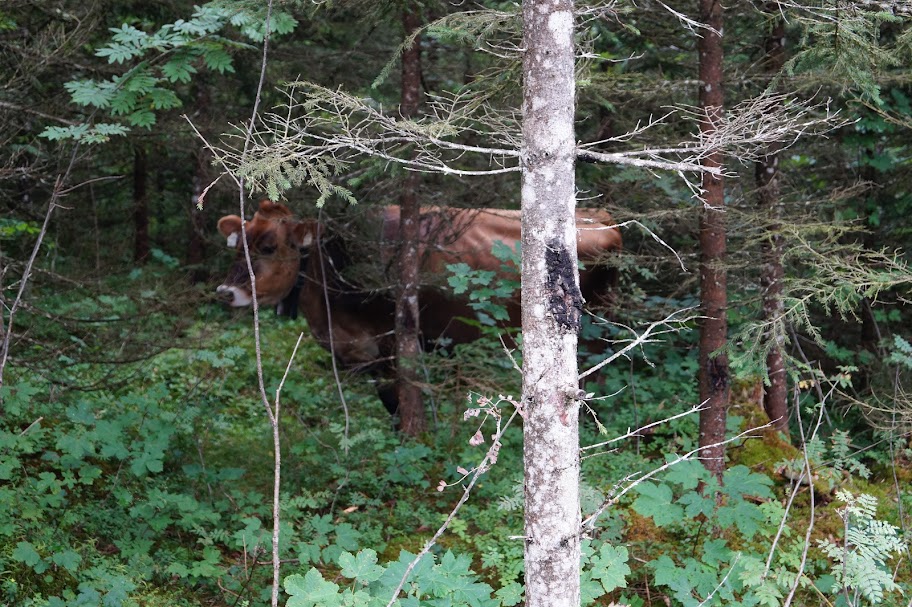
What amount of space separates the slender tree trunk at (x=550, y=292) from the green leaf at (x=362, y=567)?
0.86 meters

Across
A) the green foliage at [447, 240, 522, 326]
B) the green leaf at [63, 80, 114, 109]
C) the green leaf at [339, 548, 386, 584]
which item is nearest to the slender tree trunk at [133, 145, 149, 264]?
the green leaf at [63, 80, 114, 109]

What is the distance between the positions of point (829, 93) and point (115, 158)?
28.8ft

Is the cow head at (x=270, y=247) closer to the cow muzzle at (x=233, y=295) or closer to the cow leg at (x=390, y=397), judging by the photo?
the cow muzzle at (x=233, y=295)

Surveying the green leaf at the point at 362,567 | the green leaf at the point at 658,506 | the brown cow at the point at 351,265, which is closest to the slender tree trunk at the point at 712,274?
the green leaf at the point at 658,506

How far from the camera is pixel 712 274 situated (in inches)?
231

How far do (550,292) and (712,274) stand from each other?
289cm

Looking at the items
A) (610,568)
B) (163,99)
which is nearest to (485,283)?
(163,99)

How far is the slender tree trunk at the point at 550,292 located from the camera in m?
3.39

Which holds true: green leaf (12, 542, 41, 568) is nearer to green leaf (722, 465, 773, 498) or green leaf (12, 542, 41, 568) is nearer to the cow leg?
the cow leg

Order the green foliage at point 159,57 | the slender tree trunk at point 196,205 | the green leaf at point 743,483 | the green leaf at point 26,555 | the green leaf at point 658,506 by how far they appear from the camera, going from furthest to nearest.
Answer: the slender tree trunk at point 196,205
the green foliage at point 159,57
the green leaf at point 743,483
the green leaf at point 658,506
the green leaf at point 26,555

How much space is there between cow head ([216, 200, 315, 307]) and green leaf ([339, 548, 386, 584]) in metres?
4.50

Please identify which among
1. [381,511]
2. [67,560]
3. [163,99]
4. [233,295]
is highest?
[163,99]

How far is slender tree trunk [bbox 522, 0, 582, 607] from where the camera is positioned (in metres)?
3.39

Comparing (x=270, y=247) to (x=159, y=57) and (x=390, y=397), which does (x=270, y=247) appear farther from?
(x=159, y=57)
